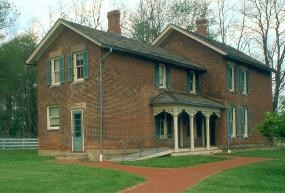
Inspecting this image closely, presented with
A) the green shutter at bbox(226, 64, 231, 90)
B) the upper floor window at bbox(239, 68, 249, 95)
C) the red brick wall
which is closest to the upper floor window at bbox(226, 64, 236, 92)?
the green shutter at bbox(226, 64, 231, 90)

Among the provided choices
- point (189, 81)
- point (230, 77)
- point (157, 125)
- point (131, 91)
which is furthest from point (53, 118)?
point (230, 77)

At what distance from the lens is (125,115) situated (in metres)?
26.3

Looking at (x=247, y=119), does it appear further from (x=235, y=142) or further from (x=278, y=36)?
(x=278, y=36)

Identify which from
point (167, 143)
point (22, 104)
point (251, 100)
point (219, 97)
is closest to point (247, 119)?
point (251, 100)

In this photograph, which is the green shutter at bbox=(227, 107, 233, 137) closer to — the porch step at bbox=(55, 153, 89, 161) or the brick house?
the brick house

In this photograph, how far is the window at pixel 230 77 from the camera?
33.0m

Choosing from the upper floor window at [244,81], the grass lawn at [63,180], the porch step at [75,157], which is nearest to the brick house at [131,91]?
the upper floor window at [244,81]

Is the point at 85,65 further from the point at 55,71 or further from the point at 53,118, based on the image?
the point at 53,118

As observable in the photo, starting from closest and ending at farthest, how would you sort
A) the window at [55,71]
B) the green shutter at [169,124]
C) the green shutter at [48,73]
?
the window at [55,71] → the green shutter at [48,73] → the green shutter at [169,124]

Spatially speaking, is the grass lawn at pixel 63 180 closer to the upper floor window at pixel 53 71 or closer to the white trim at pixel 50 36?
the white trim at pixel 50 36

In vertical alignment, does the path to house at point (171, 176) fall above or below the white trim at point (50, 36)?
below

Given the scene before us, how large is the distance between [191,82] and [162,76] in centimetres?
367

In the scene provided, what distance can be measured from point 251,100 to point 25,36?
2643 cm

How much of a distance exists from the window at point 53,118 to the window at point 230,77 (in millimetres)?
11749
